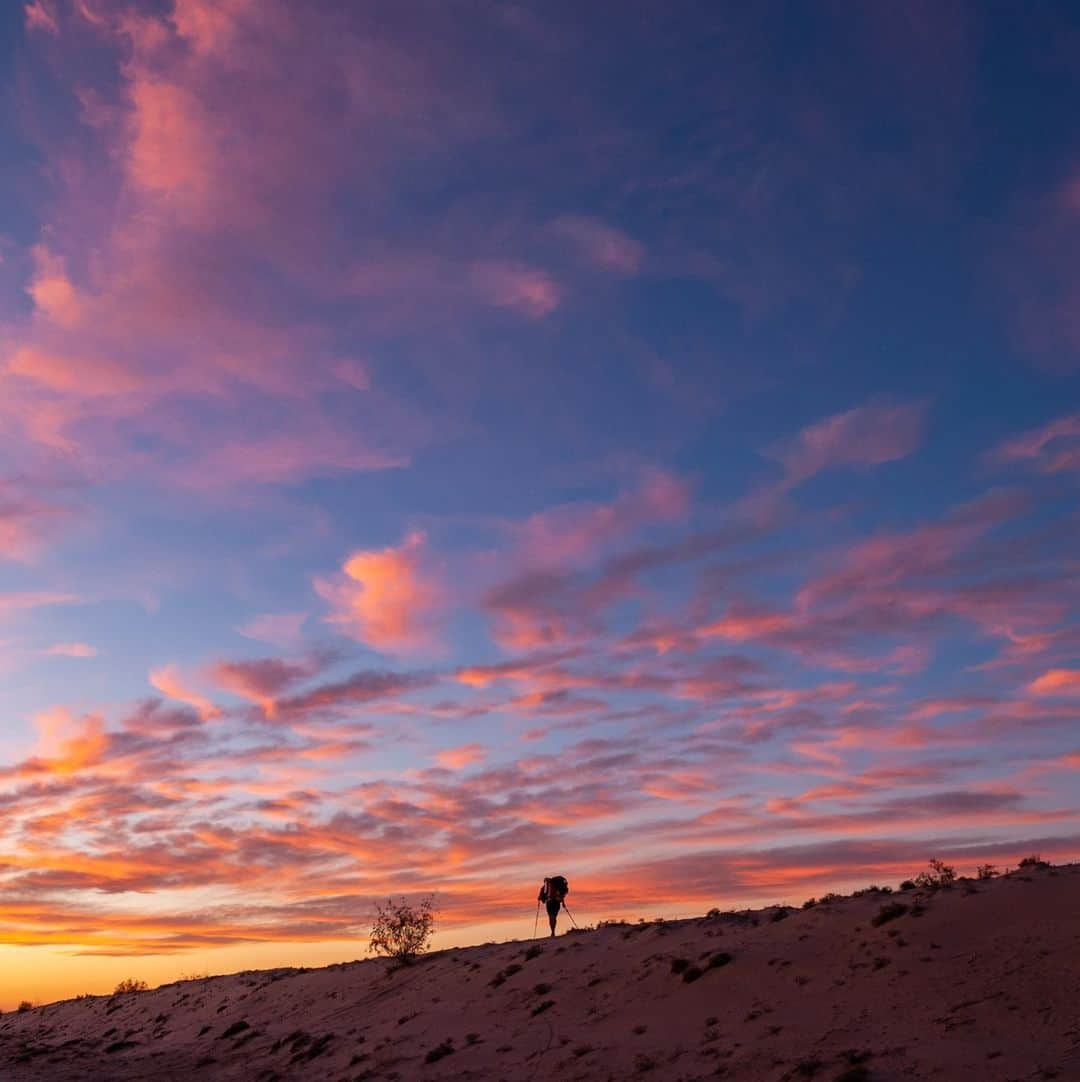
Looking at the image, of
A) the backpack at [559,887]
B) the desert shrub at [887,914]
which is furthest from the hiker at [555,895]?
the desert shrub at [887,914]

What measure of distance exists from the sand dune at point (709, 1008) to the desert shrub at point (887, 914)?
0.63 ft

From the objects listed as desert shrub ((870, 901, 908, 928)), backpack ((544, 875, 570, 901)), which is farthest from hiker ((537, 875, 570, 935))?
desert shrub ((870, 901, 908, 928))

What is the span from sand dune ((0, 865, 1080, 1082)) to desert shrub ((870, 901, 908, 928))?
0.19 metres

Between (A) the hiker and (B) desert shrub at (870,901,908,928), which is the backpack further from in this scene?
(B) desert shrub at (870,901,908,928)

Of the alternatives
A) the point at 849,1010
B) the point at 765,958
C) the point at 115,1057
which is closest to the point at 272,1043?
the point at 115,1057

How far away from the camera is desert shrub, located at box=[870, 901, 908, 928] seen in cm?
2962

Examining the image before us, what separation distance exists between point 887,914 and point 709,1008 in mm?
6404

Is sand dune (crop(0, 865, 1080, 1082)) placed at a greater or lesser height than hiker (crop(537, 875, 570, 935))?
lesser

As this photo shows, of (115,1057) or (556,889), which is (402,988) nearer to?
(556,889)

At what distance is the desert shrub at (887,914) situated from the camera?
97.2ft

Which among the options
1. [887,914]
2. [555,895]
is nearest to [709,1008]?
[887,914]

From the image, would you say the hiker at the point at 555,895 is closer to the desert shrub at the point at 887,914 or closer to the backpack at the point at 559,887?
the backpack at the point at 559,887

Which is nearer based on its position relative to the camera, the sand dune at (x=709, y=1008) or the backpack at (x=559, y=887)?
the sand dune at (x=709, y=1008)

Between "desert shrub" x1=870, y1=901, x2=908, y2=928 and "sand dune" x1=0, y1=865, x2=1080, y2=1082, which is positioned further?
"desert shrub" x1=870, y1=901, x2=908, y2=928
